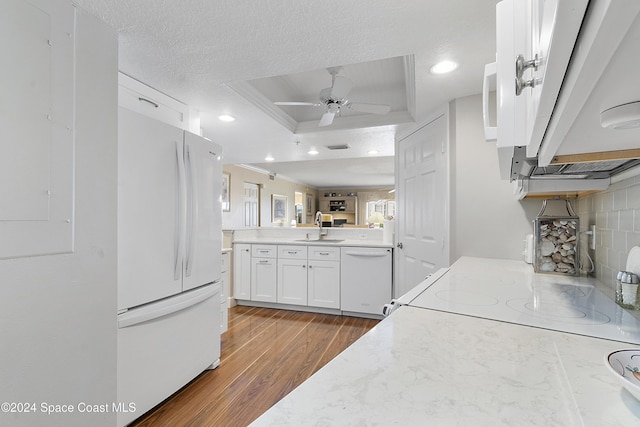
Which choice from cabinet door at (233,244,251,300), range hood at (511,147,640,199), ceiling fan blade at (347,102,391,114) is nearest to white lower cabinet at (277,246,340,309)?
cabinet door at (233,244,251,300)

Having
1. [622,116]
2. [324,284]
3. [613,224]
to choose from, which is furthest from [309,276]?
[622,116]

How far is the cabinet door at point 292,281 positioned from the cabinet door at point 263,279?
0.09m

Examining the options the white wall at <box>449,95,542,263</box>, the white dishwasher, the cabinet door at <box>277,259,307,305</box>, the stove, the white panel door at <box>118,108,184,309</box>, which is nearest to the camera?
the stove

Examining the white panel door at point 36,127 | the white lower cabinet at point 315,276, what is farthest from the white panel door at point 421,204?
the white panel door at point 36,127

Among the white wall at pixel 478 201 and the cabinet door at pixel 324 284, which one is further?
the cabinet door at pixel 324 284

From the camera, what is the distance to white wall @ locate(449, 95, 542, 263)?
2.14 meters

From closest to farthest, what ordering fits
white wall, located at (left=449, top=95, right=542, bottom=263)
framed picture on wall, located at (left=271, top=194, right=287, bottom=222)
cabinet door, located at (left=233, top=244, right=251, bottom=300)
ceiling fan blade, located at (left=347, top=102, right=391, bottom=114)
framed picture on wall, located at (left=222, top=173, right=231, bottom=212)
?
white wall, located at (left=449, top=95, right=542, bottom=263)
ceiling fan blade, located at (left=347, top=102, right=391, bottom=114)
cabinet door, located at (left=233, top=244, right=251, bottom=300)
framed picture on wall, located at (left=222, top=173, right=231, bottom=212)
framed picture on wall, located at (left=271, top=194, right=287, bottom=222)

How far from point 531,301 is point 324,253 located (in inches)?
109

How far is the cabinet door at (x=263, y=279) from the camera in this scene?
156 inches

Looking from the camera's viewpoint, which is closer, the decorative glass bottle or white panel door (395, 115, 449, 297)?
the decorative glass bottle

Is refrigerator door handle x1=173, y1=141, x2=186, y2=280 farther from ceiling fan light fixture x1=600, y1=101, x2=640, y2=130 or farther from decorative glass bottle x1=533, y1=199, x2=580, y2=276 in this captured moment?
decorative glass bottle x1=533, y1=199, x2=580, y2=276

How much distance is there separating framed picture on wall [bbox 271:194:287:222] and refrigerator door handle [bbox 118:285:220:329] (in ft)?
16.6

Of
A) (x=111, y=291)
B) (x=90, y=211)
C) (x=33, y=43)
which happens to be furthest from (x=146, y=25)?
(x=111, y=291)

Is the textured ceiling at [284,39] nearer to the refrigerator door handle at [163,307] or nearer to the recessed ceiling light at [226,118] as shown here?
the recessed ceiling light at [226,118]
